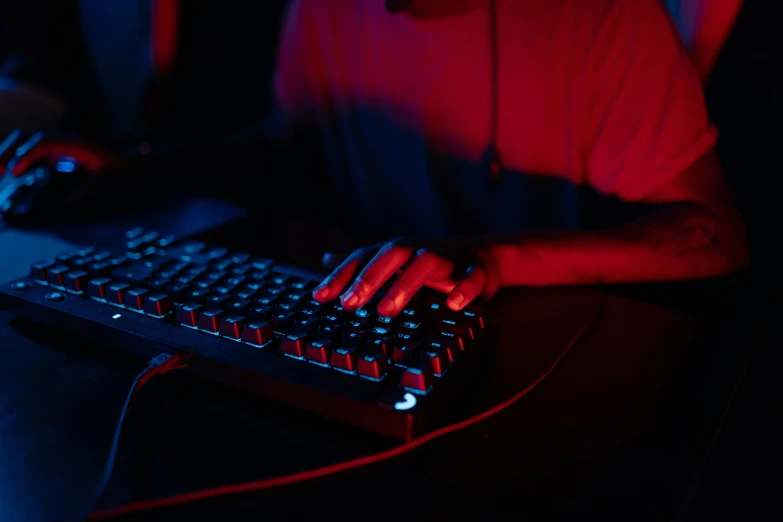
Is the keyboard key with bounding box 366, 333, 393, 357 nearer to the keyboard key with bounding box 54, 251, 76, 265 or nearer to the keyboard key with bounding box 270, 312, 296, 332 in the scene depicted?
the keyboard key with bounding box 270, 312, 296, 332

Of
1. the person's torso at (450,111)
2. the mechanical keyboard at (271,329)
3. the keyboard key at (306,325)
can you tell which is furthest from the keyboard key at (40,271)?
the person's torso at (450,111)

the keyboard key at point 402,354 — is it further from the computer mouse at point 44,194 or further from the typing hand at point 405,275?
the computer mouse at point 44,194

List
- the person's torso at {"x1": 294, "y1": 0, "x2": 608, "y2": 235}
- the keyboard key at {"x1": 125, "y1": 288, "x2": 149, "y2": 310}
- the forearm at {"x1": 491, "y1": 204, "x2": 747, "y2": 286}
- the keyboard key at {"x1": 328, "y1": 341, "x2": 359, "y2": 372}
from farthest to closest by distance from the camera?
the person's torso at {"x1": 294, "y1": 0, "x2": 608, "y2": 235} → the forearm at {"x1": 491, "y1": 204, "x2": 747, "y2": 286} → the keyboard key at {"x1": 125, "y1": 288, "x2": 149, "y2": 310} → the keyboard key at {"x1": 328, "y1": 341, "x2": 359, "y2": 372}

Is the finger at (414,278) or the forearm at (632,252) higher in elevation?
the finger at (414,278)

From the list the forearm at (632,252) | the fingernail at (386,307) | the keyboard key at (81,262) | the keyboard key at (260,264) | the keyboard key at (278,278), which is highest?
the fingernail at (386,307)

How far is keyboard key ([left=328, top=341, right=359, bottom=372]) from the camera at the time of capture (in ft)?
1.63

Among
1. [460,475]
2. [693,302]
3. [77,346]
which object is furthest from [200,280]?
[693,302]

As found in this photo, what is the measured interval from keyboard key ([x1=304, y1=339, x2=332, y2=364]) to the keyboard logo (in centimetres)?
8

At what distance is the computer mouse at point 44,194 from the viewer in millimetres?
973

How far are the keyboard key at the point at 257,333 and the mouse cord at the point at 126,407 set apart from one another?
2.4 inches

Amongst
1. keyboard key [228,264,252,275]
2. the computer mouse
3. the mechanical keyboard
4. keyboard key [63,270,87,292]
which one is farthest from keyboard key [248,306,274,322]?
the computer mouse

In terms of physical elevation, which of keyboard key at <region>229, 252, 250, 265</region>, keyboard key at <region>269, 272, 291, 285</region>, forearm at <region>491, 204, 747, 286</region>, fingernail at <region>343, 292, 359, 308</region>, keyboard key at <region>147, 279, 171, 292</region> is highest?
fingernail at <region>343, 292, 359, 308</region>

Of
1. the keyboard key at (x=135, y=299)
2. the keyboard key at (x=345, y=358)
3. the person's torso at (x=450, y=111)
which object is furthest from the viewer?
the person's torso at (x=450, y=111)

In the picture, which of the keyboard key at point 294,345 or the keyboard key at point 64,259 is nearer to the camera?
the keyboard key at point 294,345
